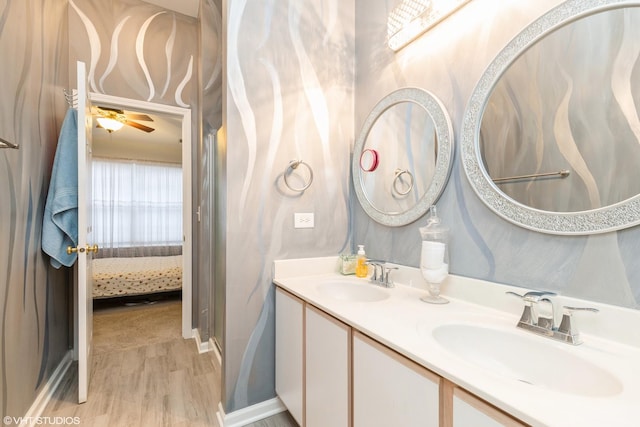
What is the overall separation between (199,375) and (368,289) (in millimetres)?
1501

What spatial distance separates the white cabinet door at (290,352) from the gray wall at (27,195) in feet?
4.07

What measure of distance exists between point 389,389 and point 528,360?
17.0 inches

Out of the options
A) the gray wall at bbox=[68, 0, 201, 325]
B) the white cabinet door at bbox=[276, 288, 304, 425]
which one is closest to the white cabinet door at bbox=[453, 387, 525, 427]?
the white cabinet door at bbox=[276, 288, 304, 425]

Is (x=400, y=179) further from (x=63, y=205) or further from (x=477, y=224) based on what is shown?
(x=63, y=205)

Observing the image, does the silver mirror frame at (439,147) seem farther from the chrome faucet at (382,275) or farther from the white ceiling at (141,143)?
the white ceiling at (141,143)

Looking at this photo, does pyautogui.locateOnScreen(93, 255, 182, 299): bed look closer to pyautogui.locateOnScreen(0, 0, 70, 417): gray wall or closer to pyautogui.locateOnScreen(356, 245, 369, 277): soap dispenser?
pyautogui.locateOnScreen(0, 0, 70, 417): gray wall

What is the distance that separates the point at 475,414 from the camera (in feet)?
2.02

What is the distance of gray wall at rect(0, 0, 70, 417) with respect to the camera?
52.2 inches

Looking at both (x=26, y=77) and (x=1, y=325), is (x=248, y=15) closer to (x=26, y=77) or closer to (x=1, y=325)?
(x=26, y=77)

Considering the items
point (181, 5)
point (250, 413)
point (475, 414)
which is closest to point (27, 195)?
point (250, 413)

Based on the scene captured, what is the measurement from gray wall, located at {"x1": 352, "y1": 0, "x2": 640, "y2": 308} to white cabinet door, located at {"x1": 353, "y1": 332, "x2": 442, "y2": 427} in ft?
1.86

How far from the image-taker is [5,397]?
1282 mm

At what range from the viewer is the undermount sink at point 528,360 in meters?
0.71

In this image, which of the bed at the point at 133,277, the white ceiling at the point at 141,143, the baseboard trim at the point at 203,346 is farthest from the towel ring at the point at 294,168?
the white ceiling at the point at 141,143
